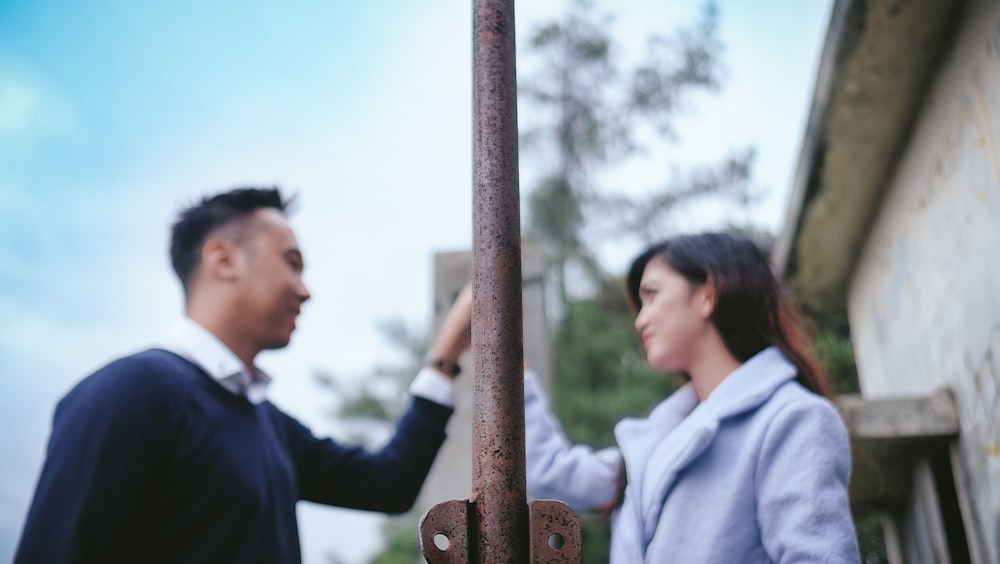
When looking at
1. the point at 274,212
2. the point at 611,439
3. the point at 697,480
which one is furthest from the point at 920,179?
the point at 611,439

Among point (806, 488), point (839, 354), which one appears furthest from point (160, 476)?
point (839, 354)

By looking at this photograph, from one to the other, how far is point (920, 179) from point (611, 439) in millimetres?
7792

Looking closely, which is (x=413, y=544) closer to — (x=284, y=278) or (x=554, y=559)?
(x=284, y=278)

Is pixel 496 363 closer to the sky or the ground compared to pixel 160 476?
closer to the sky

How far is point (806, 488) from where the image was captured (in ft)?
5.68

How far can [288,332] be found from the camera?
233 centimetres

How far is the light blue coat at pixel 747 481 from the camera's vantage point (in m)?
1.70

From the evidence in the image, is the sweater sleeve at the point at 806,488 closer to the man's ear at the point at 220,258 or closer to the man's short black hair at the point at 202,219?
the man's ear at the point at 220,258

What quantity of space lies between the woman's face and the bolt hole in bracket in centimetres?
100

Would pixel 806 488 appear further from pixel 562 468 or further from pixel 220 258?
pixel 220 258

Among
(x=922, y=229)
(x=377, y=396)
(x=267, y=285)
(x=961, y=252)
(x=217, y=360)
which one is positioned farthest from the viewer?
(x=377, y=396)

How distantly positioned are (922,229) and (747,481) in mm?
2487

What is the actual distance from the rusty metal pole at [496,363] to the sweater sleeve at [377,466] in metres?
1.13

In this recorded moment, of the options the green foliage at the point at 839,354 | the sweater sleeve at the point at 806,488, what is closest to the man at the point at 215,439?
the sweater sleeve at the point at 806,488
